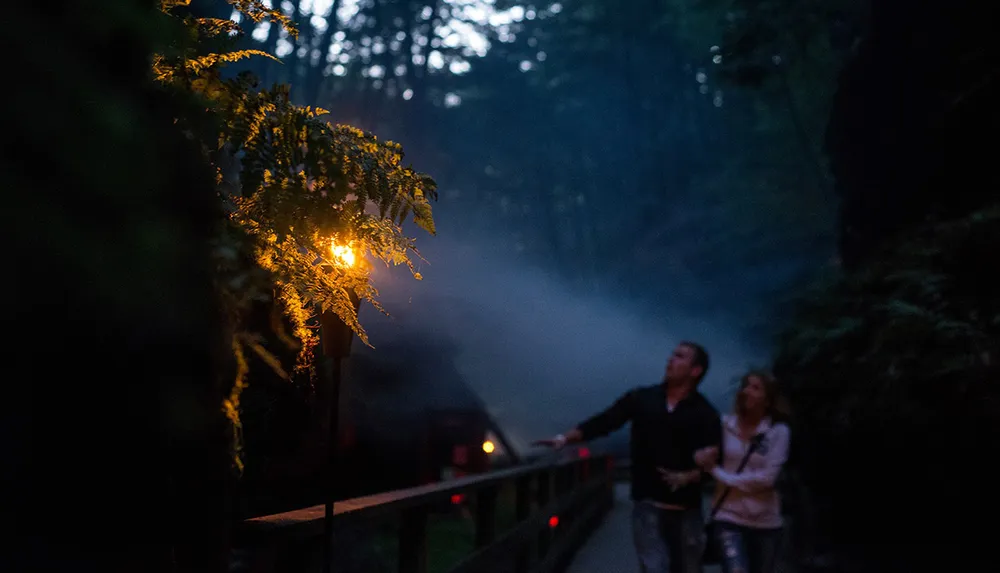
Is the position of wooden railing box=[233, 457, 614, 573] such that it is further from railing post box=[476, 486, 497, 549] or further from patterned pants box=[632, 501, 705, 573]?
patterned pants box=[632, 501, 705, 573]

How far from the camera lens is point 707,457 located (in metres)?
6.49

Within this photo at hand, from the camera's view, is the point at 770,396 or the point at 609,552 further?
the point at 609,552

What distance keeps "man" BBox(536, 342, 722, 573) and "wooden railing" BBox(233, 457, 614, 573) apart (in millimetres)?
935

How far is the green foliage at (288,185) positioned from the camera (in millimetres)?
3268

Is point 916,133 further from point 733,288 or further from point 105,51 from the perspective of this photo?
point 733,288

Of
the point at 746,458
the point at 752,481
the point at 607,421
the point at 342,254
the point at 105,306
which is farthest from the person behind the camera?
the point at 607,421

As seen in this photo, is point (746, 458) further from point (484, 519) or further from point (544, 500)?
point (544, 500)

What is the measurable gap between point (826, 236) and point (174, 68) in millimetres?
34802

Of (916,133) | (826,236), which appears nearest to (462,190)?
(826,236)

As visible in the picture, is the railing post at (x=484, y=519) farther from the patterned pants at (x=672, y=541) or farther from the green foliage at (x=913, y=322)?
the green foliage at (x=913, y=322)

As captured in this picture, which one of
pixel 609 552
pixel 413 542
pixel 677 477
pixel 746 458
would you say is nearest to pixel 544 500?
pixel 609 552

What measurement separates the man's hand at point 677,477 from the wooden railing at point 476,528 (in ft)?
4.29

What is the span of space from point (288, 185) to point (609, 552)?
11736 millimetres

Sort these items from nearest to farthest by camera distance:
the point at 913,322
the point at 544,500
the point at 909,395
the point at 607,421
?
the point at 607,421 < the point at 909,395 < the point at 913,322 < the point at 544,500
